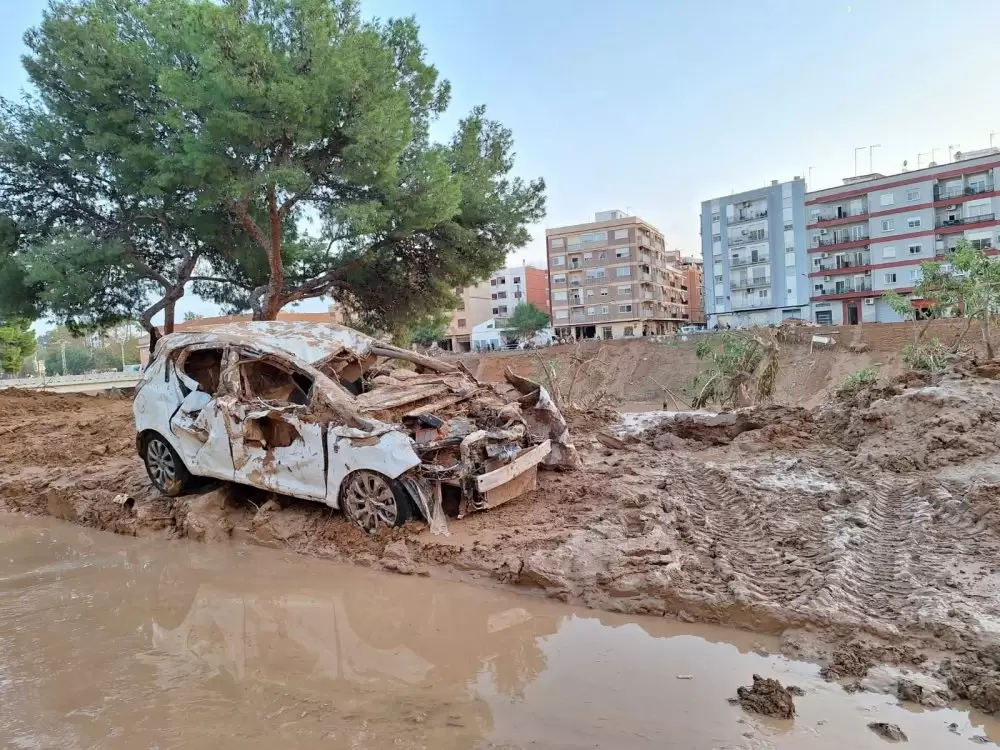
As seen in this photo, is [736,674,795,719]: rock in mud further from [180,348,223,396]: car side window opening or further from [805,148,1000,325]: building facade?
[805,148,1000,325]: building facade

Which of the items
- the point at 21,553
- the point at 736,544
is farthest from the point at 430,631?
the point at 21,553

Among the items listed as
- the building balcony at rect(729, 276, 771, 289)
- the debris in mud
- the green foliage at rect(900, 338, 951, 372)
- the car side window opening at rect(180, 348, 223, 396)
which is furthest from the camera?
the building balcony at rect(729, 276, 771, 289)

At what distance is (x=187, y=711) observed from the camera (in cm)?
322

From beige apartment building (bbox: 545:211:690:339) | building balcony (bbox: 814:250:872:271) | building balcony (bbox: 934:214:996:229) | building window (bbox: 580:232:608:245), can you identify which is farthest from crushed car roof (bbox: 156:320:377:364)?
building window (bbox: 580:232:608:245)

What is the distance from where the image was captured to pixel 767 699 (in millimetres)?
3076

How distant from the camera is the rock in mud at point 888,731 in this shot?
2806 mm

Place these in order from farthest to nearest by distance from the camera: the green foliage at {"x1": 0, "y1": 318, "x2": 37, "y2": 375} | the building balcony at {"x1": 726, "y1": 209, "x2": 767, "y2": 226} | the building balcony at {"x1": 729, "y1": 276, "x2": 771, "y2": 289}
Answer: the building balcony at {"x1": 729, "y1": 276, "x2": 771, "y2": 289} < the building balcony at {"x1": 726, "y1": 209, "x2": 767, "y2": 226} < the green foliage at {"x1": 0, "y1": 318, "x2": 37, "y2": 375}

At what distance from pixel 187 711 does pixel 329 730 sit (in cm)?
79

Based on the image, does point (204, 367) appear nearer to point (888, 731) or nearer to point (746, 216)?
point (888, 731)

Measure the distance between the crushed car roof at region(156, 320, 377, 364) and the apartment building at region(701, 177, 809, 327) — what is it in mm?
56191

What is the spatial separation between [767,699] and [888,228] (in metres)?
59.4

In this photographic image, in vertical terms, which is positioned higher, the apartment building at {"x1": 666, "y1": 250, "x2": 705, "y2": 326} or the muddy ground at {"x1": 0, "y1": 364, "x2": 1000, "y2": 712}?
the apartment building at {"x1": 666, "y1": 250, "x2": 705, "y2": 326}

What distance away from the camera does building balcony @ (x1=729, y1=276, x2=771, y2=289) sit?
198ft

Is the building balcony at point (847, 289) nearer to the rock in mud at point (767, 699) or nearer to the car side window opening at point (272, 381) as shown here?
the car side window opening at point (272, 381)
